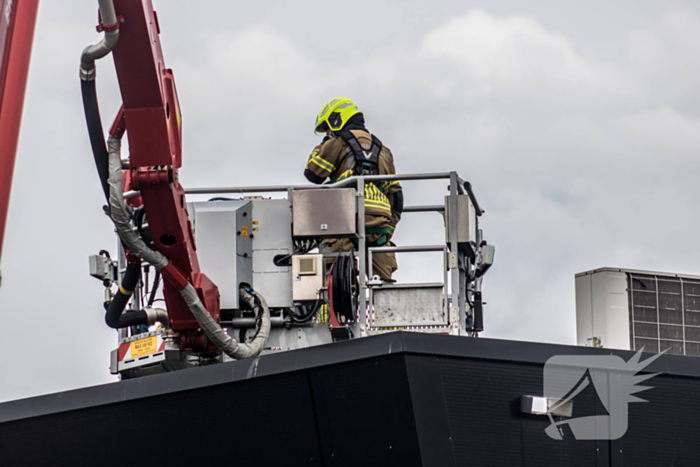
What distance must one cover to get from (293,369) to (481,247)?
3.83m

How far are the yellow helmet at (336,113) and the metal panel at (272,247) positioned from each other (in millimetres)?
983

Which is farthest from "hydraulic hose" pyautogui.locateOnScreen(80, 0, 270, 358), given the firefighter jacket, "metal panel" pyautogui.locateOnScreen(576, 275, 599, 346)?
"metal panel" pyautogui.locateOnScreen(576, 275, 599, 346)

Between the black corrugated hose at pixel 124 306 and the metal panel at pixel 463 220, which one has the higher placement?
the metal panel at pixel 463 220

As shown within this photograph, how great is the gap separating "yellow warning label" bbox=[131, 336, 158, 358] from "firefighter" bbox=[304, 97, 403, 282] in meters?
1.94

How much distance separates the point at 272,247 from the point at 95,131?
2.37 metres

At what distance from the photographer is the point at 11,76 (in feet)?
12.6

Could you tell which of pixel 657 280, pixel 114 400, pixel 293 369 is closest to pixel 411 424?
pixel 293 369

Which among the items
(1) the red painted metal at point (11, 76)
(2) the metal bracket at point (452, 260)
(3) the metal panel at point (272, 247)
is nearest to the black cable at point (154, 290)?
(3) the metal panel at point (272, 247)

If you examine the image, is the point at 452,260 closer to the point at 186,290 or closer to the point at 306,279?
the point at 306,279

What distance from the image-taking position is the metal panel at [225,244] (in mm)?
8633

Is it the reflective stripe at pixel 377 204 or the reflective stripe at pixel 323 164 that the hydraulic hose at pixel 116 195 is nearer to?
the reflective stripe at pixel 377 204

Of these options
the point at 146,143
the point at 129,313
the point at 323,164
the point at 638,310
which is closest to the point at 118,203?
the point at 146,143

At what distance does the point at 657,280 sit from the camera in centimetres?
860

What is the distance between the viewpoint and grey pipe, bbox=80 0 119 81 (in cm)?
651
